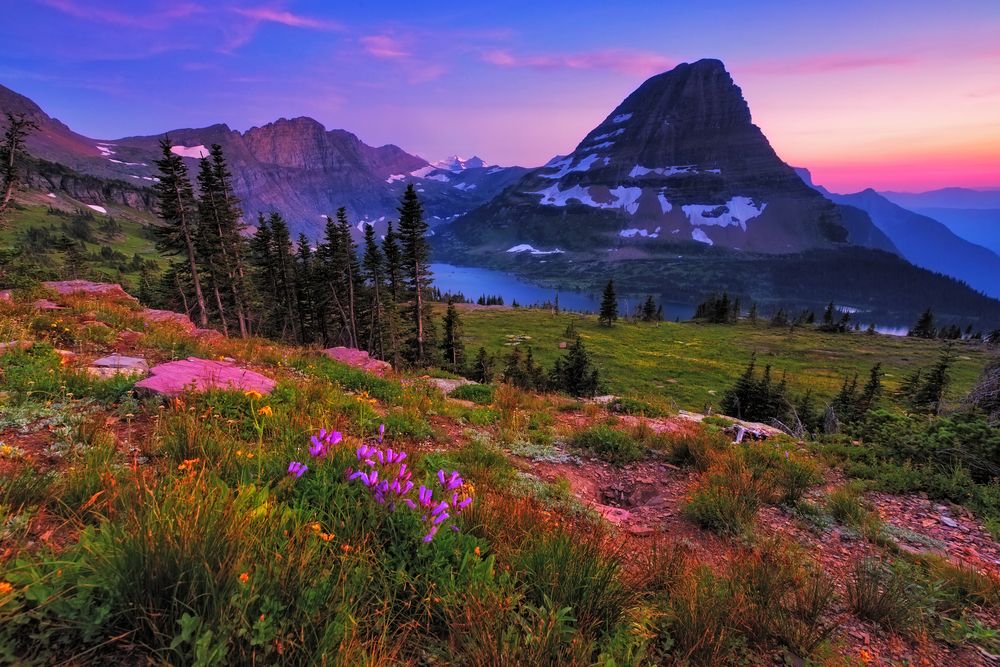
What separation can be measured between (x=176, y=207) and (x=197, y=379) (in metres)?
33.2

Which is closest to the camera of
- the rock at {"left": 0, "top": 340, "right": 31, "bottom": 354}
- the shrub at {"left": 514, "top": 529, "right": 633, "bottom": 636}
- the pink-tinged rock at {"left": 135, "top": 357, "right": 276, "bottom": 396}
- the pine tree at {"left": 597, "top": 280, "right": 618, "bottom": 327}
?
the shrub at {"left": 514, "top": 529, "right": 633, "bottom": 636}

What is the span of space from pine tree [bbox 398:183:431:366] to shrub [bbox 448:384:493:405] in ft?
77.4

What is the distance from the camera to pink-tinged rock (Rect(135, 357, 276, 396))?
4.99 meters

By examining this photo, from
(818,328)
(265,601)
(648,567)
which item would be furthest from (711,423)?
(818,328)

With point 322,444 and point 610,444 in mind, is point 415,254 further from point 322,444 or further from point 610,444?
point 322,444

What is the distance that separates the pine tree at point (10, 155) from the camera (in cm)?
2195

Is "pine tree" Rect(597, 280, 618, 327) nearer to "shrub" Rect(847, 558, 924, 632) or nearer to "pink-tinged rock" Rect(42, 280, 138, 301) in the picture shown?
"pink-tinged rock" Rect(42, 280, 138, 301)

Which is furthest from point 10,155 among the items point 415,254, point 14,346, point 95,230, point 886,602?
point 95,230

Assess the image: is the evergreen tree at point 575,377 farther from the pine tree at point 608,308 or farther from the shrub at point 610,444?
the pine tree at point 608,308

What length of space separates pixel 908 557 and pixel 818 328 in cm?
12048

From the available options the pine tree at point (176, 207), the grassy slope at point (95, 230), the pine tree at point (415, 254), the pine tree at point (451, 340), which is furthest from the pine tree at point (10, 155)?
the grassy slope at point (95, 230)

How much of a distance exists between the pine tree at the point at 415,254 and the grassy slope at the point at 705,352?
843 inches

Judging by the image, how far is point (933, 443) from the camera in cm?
724

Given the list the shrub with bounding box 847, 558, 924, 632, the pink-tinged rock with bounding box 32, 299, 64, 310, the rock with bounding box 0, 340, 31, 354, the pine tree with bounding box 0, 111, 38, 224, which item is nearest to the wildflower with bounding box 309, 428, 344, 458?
the shrub with bounding box 847, 558, 924, 632
